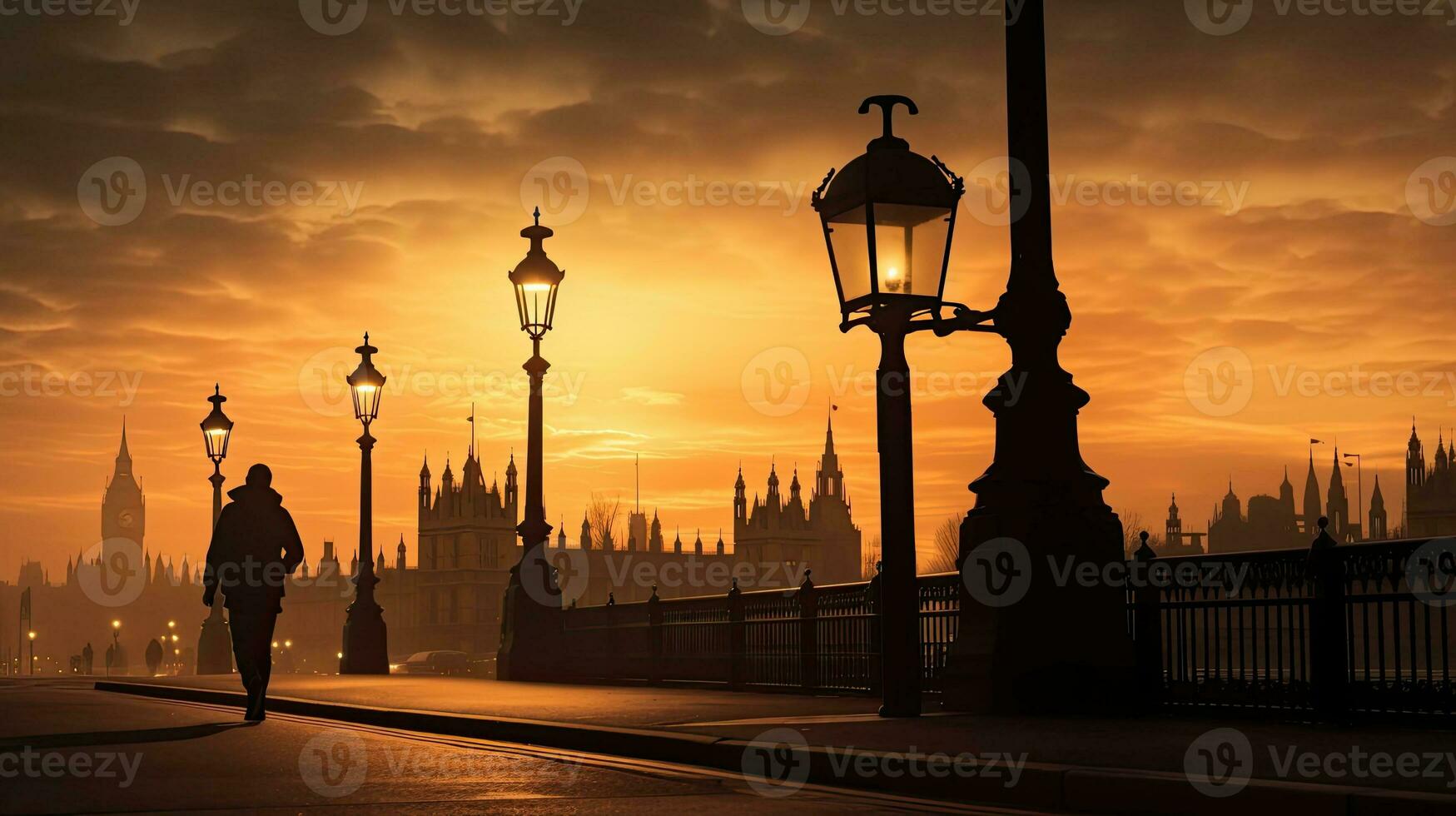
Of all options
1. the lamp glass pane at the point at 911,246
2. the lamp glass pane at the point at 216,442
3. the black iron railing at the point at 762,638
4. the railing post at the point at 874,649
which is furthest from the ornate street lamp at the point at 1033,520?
the lamp glass pane at the point at 216,442

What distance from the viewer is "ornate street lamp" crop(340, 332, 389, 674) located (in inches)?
1152

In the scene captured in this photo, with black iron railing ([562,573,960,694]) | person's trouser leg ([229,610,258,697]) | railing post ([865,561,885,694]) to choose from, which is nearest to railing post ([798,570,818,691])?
black iron railing ([562,573,960,694])

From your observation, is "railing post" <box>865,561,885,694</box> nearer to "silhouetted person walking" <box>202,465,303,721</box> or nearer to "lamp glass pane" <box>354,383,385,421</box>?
"silhouetted person walking" <box>202,465,303,721</box>

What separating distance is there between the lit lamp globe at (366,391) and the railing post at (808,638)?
1298 cm

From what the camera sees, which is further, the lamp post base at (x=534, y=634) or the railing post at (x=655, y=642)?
the lamp post base at (x=534, y=634)

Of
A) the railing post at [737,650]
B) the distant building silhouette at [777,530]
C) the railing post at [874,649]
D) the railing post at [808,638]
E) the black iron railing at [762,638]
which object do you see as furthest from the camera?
the distant building silhouette at [777,530]

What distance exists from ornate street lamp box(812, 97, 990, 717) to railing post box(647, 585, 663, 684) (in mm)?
10645

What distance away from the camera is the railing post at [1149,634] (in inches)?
488

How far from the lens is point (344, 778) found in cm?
973

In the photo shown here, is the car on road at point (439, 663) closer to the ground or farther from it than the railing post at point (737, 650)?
closer to the ground

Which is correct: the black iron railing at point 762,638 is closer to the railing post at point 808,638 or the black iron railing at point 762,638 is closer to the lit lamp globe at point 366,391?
the railing post at point 808,638

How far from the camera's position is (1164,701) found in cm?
1239

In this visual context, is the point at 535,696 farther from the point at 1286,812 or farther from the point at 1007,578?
the point at 1286,812

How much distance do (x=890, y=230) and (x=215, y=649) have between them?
94.9 feet
